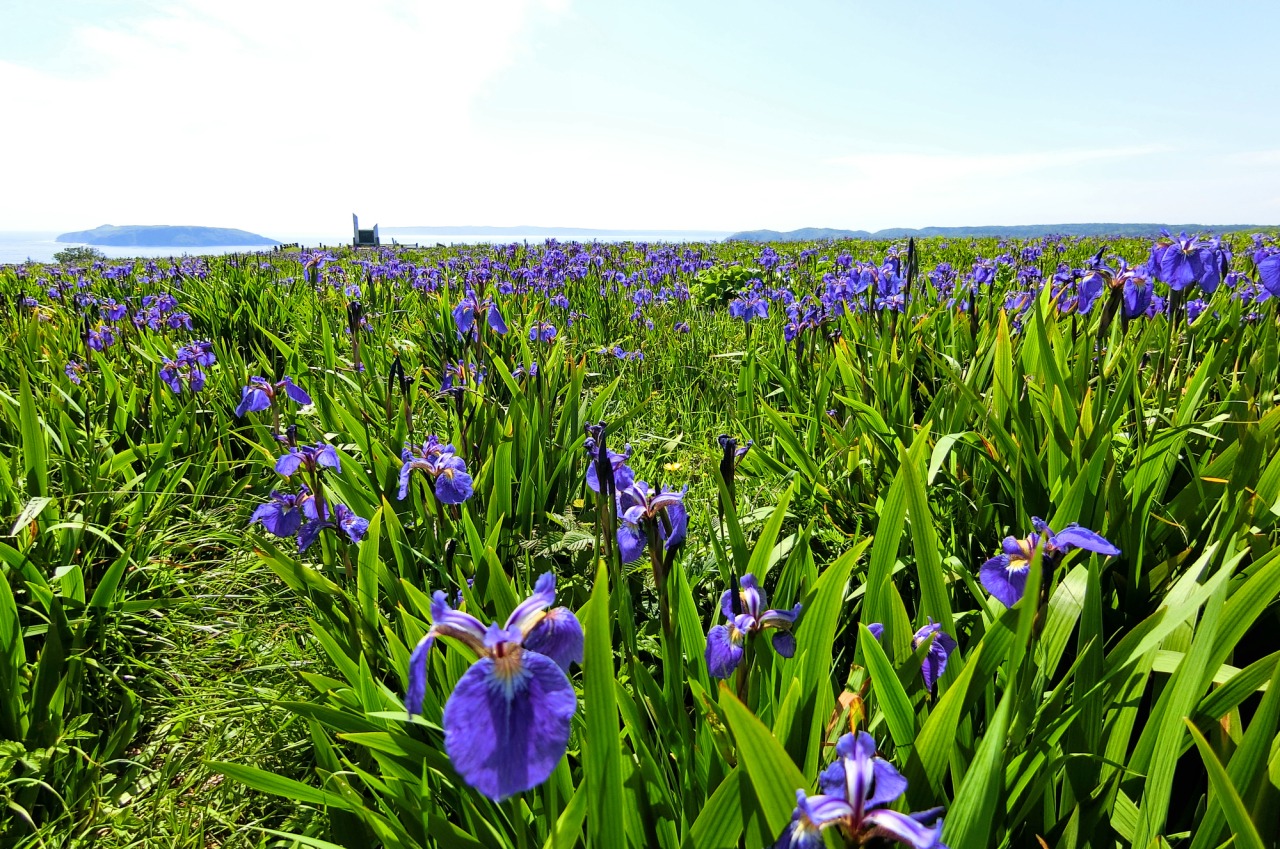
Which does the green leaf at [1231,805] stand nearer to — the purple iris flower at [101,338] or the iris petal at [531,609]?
the iris petal at [531,609]

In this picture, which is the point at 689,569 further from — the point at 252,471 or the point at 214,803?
the point at 252,471

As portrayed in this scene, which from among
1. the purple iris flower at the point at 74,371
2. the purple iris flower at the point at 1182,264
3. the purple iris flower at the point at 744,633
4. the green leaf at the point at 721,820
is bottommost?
the green leaf at the point at 721,820

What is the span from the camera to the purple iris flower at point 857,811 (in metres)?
0.75

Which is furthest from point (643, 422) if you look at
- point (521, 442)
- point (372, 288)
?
point (372, 288)

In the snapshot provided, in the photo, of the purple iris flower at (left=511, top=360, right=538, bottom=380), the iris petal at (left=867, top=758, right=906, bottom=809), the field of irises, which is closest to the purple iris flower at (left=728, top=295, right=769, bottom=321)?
the field of irises

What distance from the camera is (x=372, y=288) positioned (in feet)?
23.8

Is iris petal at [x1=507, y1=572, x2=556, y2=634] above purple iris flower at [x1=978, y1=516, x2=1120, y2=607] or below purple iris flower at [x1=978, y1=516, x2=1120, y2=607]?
above

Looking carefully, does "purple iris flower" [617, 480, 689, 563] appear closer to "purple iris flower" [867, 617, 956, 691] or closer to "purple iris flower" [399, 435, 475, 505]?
"purple iris flower" [867, 617, 956, 691]

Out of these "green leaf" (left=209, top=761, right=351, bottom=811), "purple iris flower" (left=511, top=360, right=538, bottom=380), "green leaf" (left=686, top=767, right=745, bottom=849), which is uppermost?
"purple iris flower" (left=511, top=360, right=538, bottom=380)

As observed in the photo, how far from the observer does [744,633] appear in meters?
1.28

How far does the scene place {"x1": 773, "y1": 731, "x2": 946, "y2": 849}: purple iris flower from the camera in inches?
29.5

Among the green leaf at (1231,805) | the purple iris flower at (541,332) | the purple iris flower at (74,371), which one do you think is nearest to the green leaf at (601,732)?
the green leaf at (1231,805)

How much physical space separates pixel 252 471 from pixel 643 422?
239 cm

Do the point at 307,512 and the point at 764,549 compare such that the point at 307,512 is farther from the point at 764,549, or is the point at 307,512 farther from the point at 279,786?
the point at 764,549
